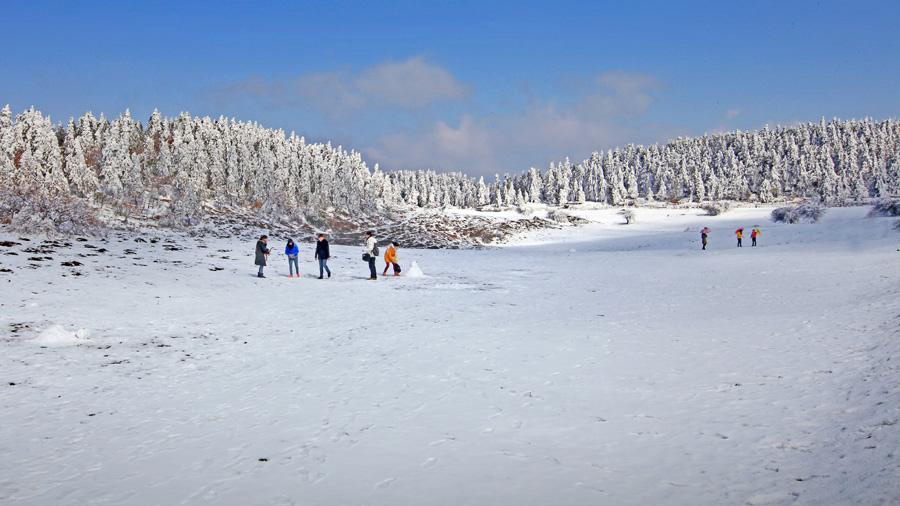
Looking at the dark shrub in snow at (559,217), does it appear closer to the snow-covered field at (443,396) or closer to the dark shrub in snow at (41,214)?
the dark shrub in snow at (41,214)

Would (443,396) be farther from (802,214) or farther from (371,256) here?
(802,214)

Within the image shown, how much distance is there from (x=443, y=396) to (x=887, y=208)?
73551 mm

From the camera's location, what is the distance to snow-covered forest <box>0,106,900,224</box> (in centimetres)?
7181

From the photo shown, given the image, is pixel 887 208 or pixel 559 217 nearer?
pixel 887 208

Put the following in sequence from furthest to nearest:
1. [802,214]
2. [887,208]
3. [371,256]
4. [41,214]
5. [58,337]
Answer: [802,214] → [887,208] → [41,214] → [371,256] → [58,337]

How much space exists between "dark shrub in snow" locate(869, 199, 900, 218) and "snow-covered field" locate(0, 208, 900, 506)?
2033 inches

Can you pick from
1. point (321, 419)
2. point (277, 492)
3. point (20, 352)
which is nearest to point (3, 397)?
point (20, 352)

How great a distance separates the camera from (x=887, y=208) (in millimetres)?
61438

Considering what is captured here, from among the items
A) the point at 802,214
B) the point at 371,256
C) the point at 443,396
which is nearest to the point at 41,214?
the point at 371,256

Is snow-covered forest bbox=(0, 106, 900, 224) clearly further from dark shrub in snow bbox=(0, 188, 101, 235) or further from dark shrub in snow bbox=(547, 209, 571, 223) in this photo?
dark shrub in snow bbox=(547, 209, 571, 223)

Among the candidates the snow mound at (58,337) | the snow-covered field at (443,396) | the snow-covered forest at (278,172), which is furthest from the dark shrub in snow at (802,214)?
the snow mound at (58,337)

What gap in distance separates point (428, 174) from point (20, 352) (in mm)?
183661

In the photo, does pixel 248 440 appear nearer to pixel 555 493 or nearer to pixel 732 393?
pixel 555 493

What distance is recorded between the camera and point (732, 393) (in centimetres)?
887
